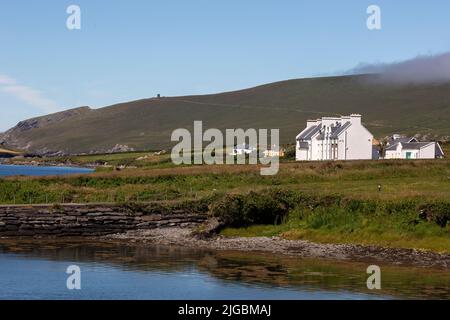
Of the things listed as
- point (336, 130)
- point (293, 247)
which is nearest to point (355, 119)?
point (336, 130)

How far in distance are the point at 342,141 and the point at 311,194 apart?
55927mm

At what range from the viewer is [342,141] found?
110 metres

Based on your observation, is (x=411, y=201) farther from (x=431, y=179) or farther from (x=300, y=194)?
(x=431, y=179)

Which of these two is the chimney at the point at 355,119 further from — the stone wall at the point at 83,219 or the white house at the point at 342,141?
the stone wall at the point at 83,219

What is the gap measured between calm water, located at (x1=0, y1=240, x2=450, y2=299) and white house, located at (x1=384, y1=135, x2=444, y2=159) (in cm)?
7448

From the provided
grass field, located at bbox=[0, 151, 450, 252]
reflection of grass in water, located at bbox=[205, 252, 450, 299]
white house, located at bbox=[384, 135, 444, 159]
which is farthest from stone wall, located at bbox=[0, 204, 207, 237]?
white house, located at bbox=[384, 135, 444, 159]

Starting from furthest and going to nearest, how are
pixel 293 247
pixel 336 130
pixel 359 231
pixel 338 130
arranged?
pixel 336 130 → pixel 338 130 → pixel 359 231 → pixel 293 247

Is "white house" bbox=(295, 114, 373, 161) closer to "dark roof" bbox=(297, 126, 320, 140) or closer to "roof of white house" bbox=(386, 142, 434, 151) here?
"dark roof" bbox=(297, 126, 320, 140)

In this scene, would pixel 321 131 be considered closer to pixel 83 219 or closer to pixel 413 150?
pixel 413 150

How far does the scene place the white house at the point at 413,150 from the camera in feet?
387

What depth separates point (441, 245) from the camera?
4644 cm

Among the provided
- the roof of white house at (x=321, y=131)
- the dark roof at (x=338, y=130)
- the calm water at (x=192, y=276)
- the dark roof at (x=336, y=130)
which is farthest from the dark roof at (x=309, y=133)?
the calm water at (x=192, y=276)

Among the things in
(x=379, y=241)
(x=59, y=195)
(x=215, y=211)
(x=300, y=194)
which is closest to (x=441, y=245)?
(x=379, y=241)

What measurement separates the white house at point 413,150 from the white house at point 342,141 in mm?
9556
